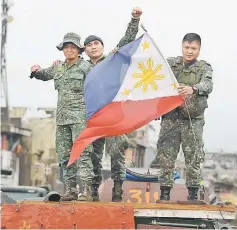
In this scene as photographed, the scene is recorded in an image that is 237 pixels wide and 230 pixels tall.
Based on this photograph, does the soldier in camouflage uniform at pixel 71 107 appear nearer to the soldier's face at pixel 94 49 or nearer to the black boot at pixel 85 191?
the black boot at pixel 85 191

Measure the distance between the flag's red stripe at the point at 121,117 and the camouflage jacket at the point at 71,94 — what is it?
0.27m

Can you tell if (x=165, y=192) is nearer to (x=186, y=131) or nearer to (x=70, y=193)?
(x=186, y=131)

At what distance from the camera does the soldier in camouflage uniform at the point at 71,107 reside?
7070 mm

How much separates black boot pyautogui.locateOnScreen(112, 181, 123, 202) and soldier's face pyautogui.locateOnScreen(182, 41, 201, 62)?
5.30ft

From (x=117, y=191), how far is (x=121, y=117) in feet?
3.63

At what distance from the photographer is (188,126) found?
718cm

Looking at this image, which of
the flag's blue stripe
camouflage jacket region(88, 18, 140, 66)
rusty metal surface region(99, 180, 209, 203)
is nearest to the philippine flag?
the flag's blue stripe

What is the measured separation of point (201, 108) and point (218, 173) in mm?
70435

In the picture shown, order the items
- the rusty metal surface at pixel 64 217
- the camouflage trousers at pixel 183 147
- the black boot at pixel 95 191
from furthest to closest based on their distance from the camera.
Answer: the black boot at pixel 95 191
the camouflage trousers at pixel 183 147
the rusty metal surface at pixel 64 217

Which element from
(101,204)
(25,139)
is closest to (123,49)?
(101,204)

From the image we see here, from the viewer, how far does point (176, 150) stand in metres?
7.28

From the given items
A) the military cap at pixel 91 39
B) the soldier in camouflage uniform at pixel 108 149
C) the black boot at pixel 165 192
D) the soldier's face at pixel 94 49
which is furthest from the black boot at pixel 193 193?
the military cap at pixel 91 39

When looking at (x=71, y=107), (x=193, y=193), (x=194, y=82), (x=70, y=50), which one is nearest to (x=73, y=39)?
(x=70, y=50)

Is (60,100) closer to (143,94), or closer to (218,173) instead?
(143,94)
